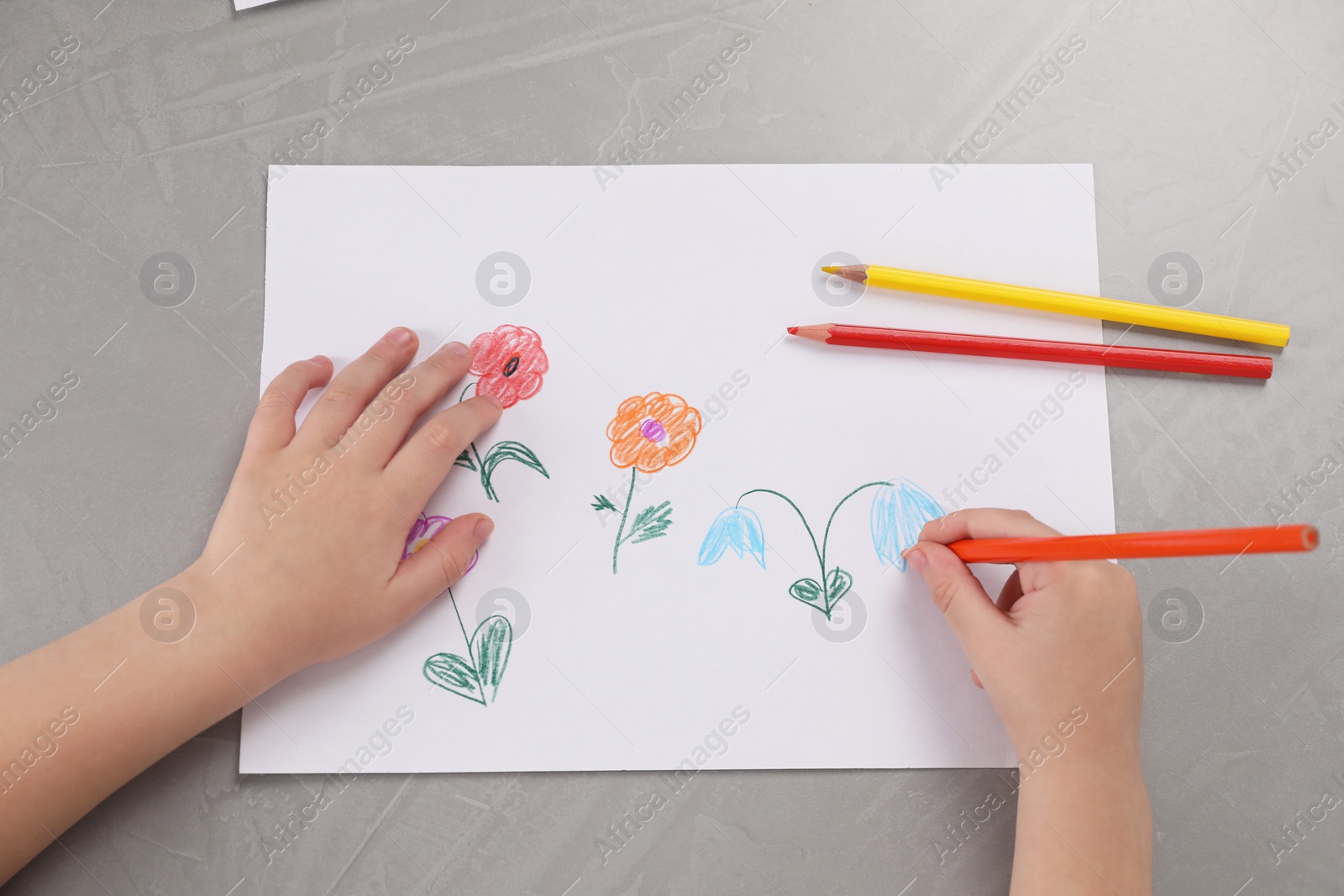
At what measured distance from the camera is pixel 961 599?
0.63 meters

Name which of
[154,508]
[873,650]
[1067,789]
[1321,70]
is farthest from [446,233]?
[1321,70]

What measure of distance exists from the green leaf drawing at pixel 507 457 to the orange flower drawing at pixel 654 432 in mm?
70

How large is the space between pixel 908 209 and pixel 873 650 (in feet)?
1.28

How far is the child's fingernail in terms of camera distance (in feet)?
2.21

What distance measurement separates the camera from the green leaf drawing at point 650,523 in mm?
686

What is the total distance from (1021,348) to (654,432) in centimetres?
33

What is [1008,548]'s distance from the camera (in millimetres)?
596

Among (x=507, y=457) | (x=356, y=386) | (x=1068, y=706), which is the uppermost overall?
(x=356, y=386)

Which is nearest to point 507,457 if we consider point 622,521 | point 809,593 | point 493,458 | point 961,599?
point 493,458

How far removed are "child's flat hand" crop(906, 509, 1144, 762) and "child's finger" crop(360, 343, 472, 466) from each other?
427mm

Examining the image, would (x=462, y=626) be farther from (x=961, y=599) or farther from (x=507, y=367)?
(x=961, y=599)

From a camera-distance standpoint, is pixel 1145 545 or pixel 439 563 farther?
pixel 439 563

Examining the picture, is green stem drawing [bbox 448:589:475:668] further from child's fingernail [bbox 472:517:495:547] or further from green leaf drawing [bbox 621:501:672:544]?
green leaf drawing [bbox 621:501:672:544]

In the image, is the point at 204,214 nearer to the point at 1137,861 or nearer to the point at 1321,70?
the point at 1137,861
